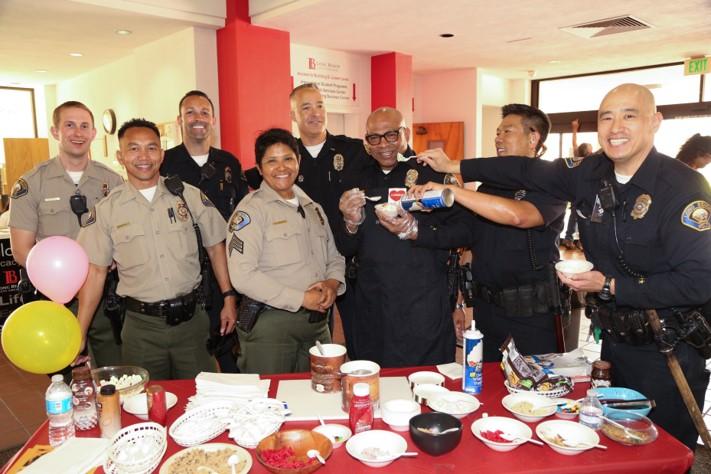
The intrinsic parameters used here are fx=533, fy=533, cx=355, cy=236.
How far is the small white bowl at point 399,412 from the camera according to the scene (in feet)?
5.73

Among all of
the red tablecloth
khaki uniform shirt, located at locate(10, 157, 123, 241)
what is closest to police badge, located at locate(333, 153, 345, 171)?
khaki uniform shirt, located at locate(10, 157, 123, 241)

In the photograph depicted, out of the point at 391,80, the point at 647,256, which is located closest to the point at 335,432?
the point at 647,256

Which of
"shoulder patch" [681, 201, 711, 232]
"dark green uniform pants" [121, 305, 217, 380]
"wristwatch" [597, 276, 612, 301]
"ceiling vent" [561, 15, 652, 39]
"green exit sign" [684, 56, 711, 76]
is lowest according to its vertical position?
"dark green uniform pants" [121, 305, 217, 380]

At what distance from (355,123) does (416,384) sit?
708cm

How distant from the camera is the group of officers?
6.72ft

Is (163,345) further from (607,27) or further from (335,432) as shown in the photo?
(607,27)

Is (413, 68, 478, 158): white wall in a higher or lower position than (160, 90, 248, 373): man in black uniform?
higher

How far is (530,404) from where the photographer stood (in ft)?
6.14

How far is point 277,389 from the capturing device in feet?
6.69

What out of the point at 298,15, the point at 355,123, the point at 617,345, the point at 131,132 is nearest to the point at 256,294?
the point at 131,132

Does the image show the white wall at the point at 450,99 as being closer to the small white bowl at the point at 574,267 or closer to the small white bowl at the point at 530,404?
the small white bowl at the point at 574,267

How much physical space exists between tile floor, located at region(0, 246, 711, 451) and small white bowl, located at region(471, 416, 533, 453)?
8.53 feet

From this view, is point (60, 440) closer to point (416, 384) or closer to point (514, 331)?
point (416, 384)

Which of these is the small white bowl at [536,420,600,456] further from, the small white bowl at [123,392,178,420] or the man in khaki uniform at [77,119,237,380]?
the man in khaki uniform at [77,119,237,380]
